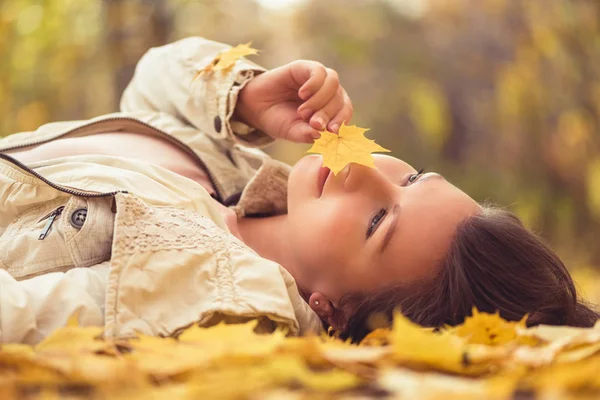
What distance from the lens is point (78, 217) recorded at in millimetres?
1402

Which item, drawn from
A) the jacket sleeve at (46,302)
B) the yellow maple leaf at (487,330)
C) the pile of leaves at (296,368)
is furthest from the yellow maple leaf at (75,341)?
the yellow maple leaf at (487,330)

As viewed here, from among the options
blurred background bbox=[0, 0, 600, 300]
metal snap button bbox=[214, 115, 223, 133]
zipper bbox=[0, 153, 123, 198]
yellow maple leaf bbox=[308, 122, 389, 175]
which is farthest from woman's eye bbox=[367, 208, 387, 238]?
blurred background bbox=[0, 0, 600, 300]

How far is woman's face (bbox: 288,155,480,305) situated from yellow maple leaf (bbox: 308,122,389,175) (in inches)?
1.1

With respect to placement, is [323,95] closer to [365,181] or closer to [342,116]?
[342,116]

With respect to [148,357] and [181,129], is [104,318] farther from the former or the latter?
[181,129]

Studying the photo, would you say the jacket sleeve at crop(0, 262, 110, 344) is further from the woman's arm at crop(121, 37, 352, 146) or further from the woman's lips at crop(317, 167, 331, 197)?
the woman's arm at crop(121, 37, 352, 146)

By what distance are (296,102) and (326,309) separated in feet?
2.07

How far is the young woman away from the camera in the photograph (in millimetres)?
1255

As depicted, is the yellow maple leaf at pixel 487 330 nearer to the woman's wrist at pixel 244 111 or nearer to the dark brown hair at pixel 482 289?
the dark brown hair at pixel 482 289

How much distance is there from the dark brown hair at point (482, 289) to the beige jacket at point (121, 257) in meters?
0.15

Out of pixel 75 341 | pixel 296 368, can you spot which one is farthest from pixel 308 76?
pixel 296 368

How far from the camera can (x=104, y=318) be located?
1228 millimetres

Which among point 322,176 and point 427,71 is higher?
point 322,176

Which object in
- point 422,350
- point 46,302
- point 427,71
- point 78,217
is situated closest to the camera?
point 422,350
